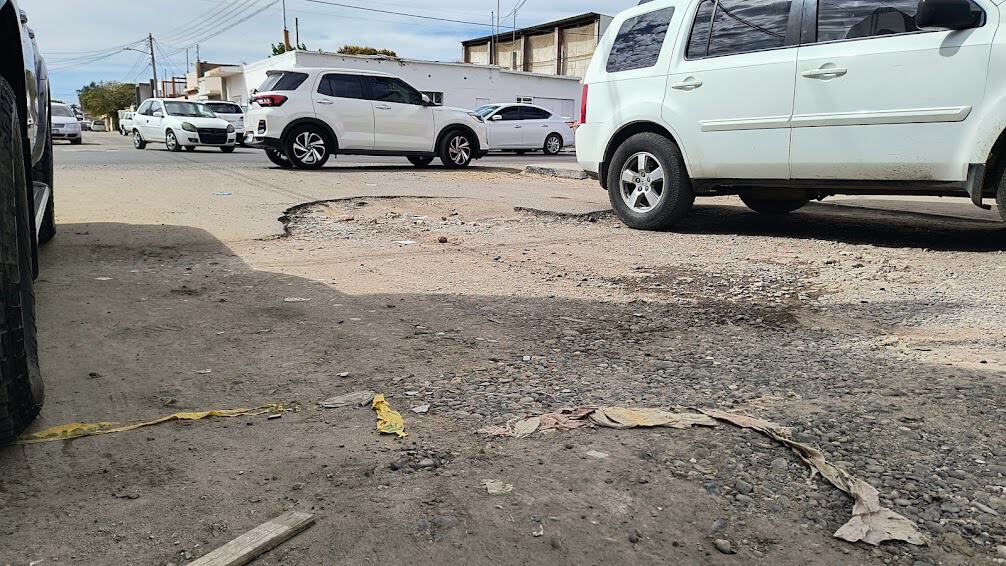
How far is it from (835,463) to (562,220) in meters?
5.21

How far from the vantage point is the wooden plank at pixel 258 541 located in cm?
166

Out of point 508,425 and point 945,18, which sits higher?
point 945,18

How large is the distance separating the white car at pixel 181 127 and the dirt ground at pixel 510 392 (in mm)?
16635

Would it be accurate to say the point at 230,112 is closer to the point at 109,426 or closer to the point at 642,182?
the point at 642,182

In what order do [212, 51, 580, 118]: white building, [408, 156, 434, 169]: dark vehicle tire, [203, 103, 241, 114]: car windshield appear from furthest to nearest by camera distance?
[212, 51, 580, 118]: white building < [203, 103, 241, 114]: car windshield < [408, 156, 434, 169]: dark vehicle tire

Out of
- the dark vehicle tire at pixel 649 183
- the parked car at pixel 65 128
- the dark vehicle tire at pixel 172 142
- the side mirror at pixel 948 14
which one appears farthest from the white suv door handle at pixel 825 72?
the parked car at pixel 65 128

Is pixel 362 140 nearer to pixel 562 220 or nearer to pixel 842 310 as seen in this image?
pixel 562 220

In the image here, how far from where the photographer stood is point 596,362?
308cm

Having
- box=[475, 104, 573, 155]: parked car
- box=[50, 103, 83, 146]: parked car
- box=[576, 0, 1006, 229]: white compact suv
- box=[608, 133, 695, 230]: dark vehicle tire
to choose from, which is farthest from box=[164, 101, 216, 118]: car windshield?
box=[608, 133, 695, 230]: dark vehicle tire

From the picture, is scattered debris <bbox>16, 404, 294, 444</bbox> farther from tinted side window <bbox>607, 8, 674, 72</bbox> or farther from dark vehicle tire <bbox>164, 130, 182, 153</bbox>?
dark vehicle tire <bbox>164, 130, 182, 153</bbox>

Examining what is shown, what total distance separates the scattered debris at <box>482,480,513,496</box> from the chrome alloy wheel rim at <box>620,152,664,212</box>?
15.5ft

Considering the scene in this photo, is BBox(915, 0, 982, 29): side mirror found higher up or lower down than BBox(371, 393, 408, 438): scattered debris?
higher up

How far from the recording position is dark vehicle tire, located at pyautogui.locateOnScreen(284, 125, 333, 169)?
42.8 ft

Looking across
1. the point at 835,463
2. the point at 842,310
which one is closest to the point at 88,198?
the point at 842,310
